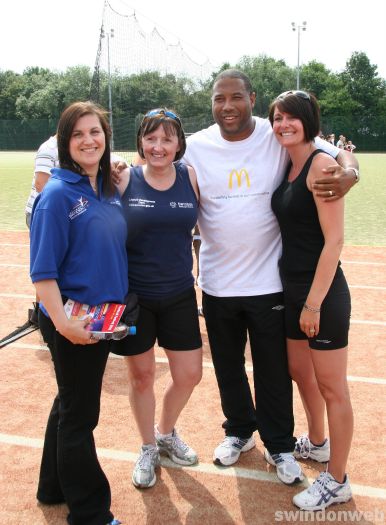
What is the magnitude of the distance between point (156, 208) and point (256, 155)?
0.68 m

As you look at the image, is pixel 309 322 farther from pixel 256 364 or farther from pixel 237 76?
pixel 237 76

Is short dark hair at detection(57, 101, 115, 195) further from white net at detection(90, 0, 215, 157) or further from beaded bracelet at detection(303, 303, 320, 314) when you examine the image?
white net at detection(90, 0, 215, 157)

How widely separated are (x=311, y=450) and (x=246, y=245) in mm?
1396

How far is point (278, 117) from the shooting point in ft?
9.80

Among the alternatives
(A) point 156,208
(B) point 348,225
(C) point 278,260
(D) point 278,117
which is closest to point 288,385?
(C) point 278,260

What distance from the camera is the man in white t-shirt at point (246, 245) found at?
3154 millimetres

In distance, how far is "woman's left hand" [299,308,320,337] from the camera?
9.44 ft

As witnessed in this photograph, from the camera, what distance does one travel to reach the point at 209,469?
343 cm

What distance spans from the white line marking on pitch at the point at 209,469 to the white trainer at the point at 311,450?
191mm

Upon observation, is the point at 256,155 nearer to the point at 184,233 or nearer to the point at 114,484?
the point at 184,233

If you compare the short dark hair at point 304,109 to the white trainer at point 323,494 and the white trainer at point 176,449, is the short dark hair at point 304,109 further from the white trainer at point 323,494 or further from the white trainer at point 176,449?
the white trainer at point 176,449

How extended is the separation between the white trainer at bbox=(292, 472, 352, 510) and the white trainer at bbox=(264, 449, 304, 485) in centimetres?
18

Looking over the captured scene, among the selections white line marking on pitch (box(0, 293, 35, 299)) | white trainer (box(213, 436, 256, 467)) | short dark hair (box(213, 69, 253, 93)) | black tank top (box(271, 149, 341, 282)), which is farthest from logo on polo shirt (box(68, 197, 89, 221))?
white line marking on pitch (box(0, 293, 35, 299))

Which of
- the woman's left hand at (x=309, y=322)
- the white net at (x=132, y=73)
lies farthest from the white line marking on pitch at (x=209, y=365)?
the white net at (x=132, y=73)
